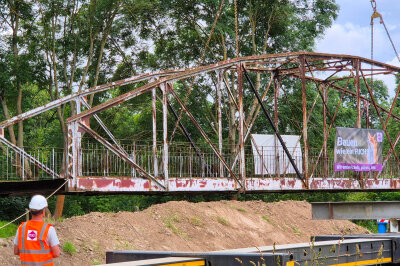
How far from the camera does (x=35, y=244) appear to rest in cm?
735

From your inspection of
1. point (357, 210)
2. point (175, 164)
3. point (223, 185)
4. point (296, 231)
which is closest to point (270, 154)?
point (223, 185)

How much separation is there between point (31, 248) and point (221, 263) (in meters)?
2.23

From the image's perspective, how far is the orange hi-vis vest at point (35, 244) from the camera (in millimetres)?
7324

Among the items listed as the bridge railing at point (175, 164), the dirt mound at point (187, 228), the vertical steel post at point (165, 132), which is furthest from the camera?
the vertical steel post at point (165, 132)

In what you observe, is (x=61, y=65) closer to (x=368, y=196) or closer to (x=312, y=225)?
(x=312, y=225)

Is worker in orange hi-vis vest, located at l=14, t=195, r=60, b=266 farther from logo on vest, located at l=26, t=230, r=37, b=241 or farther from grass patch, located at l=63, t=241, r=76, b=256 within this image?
grass patch, located at l=63, t=241, r=76, b=256

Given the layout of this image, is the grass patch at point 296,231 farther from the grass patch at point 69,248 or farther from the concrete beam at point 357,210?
the grass patch at point 69,248

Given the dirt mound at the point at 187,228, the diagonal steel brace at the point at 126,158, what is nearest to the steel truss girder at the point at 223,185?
the diagonal steel brace at the point at 126,158

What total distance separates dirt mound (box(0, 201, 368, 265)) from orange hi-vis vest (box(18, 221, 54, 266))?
21.7ft

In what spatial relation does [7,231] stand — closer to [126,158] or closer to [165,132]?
[165,132]

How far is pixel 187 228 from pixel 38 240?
1366cm

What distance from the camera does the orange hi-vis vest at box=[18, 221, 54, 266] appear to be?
288 inches

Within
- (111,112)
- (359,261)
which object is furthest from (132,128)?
(359,261)

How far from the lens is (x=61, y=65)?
33.3 m
